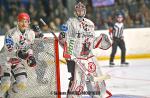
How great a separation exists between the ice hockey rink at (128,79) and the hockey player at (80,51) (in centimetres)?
137

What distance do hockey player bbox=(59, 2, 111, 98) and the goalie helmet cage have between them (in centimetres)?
41

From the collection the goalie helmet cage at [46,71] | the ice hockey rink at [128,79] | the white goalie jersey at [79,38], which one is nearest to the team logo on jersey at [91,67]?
the white goalie jersey at [79,38]

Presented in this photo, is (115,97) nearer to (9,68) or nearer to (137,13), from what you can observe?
(9,68)

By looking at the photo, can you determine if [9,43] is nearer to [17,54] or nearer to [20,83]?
[17,54]

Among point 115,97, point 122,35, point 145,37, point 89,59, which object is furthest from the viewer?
point 145,37

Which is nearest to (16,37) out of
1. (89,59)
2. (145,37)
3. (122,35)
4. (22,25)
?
(22,25)

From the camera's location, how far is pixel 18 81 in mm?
7000

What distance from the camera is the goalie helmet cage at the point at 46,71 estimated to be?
725 cm

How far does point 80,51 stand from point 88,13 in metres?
7.44

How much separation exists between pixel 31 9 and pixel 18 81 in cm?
737

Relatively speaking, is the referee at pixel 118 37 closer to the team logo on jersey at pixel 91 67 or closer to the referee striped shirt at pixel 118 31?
the referee striped shirt at pixel 118 31

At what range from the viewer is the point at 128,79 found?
10133mm

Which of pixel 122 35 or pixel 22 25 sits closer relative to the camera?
pixel 22 25

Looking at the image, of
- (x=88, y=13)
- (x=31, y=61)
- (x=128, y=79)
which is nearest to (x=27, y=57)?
(x=31, y=61)
